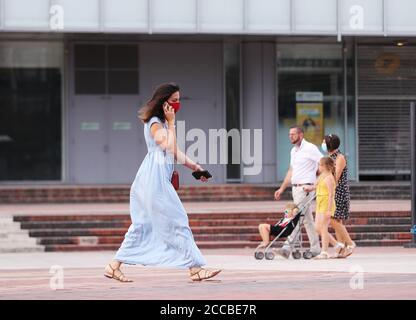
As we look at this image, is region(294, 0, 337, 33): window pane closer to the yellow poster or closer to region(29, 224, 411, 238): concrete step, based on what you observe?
the yellow poster

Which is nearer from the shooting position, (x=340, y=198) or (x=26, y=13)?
(x=340, y=198)

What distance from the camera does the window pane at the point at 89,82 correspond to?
29.7 m

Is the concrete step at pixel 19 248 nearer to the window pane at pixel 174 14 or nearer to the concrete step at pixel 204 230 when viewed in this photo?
the concrete step at pixel 204 230

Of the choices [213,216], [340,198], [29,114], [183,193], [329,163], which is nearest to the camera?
[329,163]

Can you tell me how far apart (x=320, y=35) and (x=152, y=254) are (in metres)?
17.8

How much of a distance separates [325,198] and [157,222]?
5.42 meters

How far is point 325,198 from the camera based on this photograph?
1609cm

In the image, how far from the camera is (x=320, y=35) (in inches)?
1109

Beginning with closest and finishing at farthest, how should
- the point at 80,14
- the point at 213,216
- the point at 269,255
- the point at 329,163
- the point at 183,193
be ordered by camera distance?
1. the point at 269,255
2. the point at 329,163
3. the point at 213,216
4. the point at 183,193
5. the point at 80,14

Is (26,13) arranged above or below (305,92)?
above

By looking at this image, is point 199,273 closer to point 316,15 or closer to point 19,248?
point 19,248

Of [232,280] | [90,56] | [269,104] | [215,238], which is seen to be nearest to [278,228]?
[215,238]

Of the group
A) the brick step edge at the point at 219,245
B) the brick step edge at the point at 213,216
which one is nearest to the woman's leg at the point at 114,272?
the brick step edge at the point at 219,245
